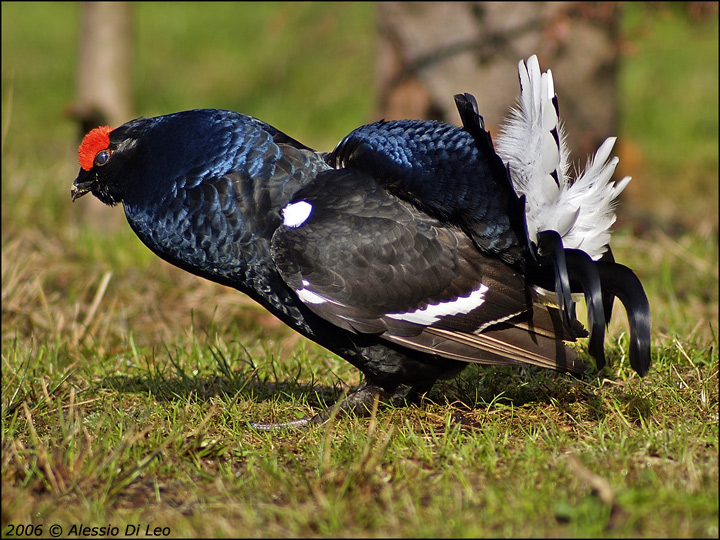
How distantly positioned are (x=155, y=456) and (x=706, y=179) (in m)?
6.63

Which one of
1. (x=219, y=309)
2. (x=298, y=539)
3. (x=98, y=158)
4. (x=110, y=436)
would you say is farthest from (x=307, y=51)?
(x=298, y=539)

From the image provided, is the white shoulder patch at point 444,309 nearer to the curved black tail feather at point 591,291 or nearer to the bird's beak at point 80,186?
the curved black tail feather at point 591,291

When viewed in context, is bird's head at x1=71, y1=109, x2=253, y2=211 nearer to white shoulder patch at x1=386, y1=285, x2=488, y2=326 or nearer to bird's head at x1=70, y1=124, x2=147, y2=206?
bird's head at x1=70, y1=124, x2=147, y2=206

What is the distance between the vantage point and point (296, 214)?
10.1ft

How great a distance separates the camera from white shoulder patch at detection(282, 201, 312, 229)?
10.1 ft

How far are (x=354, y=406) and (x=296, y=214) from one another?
2.77 ft

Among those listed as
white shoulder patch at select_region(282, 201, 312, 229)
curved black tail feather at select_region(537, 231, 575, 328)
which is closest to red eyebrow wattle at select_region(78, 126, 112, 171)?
white shoulder patch at select_region(282, 201, 312, 229)

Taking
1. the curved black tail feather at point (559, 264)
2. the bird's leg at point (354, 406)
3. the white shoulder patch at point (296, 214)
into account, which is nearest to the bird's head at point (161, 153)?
the white shoulder patch at point (296, 214)

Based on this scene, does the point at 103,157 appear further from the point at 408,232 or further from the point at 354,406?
the point at 354,406

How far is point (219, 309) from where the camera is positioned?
5.07 meters

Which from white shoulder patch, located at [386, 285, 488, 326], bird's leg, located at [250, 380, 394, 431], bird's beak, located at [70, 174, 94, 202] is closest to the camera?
white shoulder patch, located at [386, 285, 488, 326]

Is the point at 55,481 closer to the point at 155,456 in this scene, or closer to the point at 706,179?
the point at 155,456

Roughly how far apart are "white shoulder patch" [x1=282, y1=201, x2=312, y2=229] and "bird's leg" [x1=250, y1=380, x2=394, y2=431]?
0.74 metres

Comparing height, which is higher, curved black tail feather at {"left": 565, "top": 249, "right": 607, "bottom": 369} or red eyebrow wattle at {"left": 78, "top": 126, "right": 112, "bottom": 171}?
red eyebrow wattle at {"left": 78, "top": 126, "right": 112, "bottom": 171}
